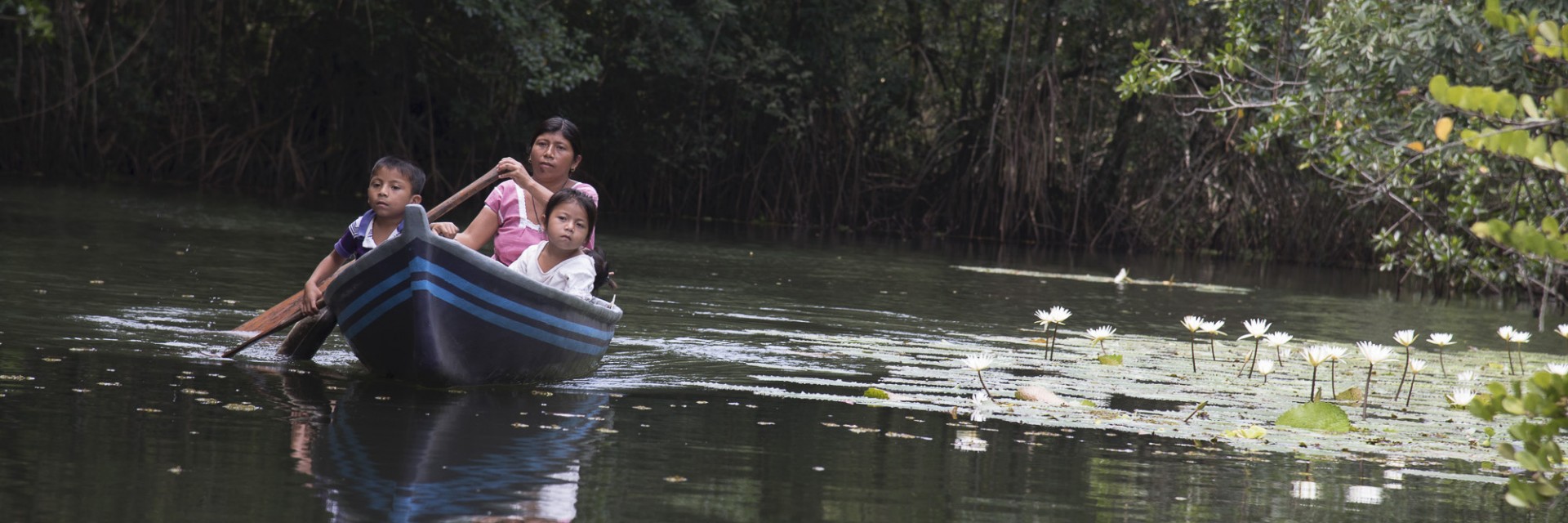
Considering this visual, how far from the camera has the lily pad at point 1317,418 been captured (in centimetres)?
502

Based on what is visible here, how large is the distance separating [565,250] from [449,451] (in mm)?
1580

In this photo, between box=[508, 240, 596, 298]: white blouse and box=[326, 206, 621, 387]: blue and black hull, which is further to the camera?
box=[508, 240, 596, 298]: white blouse

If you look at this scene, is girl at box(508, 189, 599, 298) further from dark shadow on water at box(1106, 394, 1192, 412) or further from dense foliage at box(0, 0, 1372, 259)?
dense foliage at box(0, 0, 1372, 259)

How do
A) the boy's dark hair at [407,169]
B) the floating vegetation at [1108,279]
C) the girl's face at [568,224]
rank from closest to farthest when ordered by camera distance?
the girl's face at [568,224]
the boy's dark hair at [407,169]
the floating vegetation at [1108,279]

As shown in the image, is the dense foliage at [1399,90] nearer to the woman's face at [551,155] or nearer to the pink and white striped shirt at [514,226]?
the woman's face at [551,155]

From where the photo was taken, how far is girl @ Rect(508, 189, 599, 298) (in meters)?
5.43

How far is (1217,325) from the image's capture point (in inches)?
247

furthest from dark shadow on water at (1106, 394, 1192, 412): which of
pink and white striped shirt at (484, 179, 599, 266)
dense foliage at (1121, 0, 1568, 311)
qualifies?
pink and white striped shirt at (484, 179, 599, 266)

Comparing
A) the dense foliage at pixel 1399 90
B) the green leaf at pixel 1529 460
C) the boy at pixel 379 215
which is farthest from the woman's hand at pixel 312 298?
the green leaf at pixel 1529 460

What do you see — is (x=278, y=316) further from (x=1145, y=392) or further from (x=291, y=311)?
(x=1145, y=392)

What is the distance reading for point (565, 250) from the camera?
18.2 feet

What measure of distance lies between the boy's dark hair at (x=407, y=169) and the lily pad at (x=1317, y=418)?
2.85 metres

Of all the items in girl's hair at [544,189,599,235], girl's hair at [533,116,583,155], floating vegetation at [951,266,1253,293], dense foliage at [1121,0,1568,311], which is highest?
dense foliage at [1121,0,1568,311]

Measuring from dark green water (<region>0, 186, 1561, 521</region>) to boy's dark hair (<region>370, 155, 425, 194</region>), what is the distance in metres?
0.64
